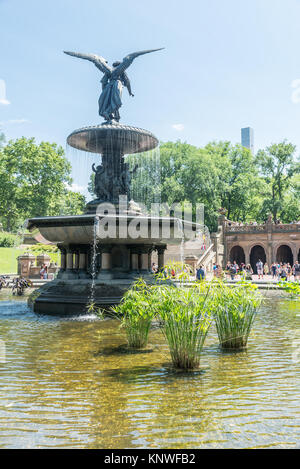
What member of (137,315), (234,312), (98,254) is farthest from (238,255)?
(137,315)

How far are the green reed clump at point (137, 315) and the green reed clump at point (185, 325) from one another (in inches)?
20.1

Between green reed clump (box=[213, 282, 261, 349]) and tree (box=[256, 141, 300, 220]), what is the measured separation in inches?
1635

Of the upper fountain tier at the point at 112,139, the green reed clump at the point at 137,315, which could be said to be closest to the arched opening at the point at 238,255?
the upper fountain tier at the point at 112,139

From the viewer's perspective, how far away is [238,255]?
4469 cm

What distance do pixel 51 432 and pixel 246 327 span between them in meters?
4.19

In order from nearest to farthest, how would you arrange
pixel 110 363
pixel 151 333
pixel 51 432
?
pixel 51 432, pixel 110 363, pixel 151 333

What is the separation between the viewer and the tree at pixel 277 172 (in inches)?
1839

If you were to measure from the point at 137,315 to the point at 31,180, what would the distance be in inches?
1939

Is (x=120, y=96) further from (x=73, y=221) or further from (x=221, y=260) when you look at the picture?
(x=221, y=260)

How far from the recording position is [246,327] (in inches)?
272

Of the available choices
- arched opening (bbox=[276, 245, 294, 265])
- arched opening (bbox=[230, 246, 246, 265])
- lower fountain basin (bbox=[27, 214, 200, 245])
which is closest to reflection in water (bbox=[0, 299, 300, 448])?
lower fountain basin (bbox=[27, 214, 200, 245])

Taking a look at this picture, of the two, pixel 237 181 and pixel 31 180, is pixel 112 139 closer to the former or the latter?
pixel 237 181

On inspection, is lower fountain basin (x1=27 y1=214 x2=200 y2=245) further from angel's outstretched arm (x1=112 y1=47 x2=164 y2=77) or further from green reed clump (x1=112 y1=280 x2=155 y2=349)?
angel's outstretched arm (x1=112 y1=47 x2=164 y2=77)
